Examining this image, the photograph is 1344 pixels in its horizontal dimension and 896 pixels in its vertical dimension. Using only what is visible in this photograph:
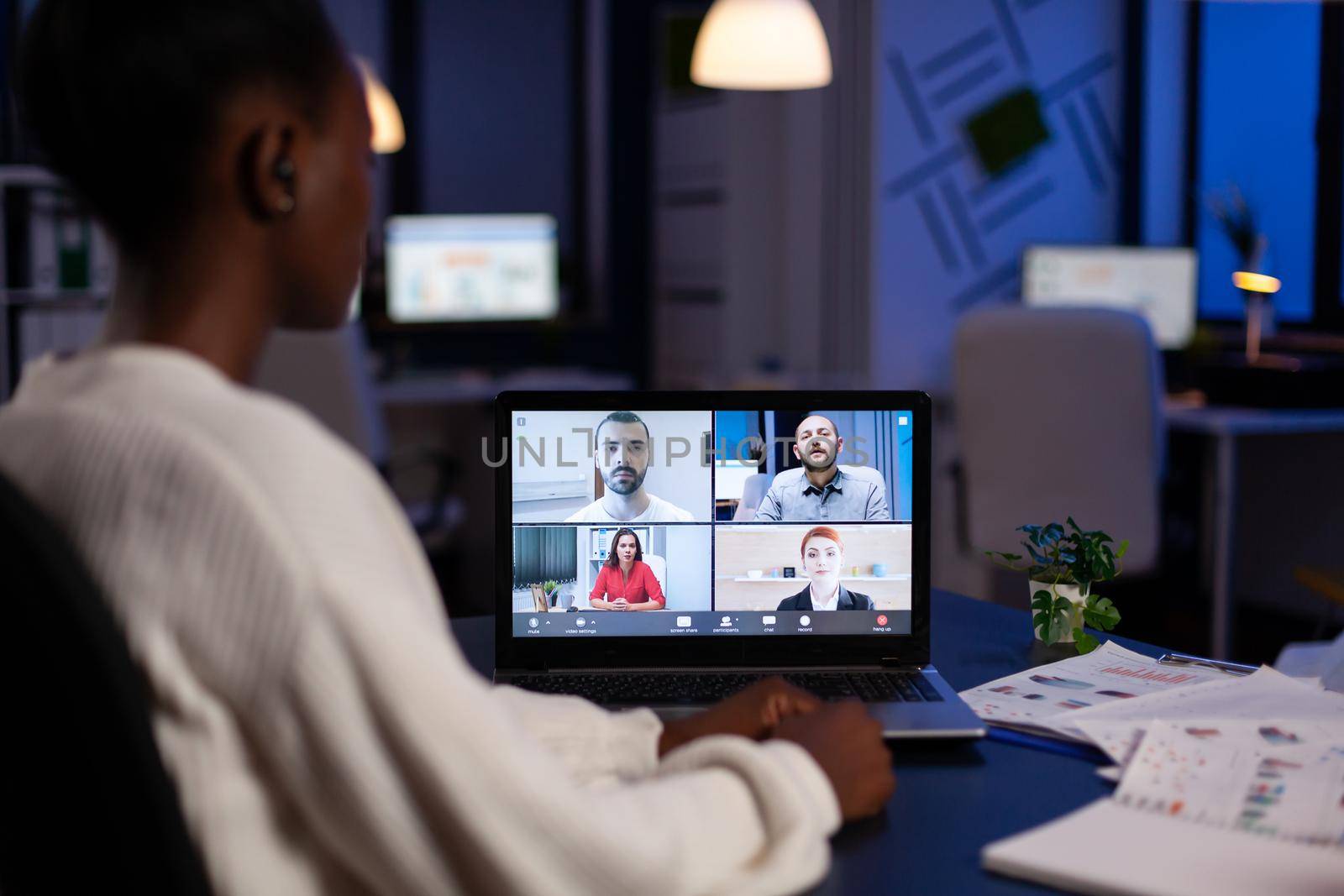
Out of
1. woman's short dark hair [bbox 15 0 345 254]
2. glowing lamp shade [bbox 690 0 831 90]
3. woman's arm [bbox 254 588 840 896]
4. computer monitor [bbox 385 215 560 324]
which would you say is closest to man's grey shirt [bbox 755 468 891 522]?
woman's arm [bbox 254 588 840 896]

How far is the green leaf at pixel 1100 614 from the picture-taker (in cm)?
144

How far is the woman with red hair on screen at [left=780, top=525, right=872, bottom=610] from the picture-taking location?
1.33 metres

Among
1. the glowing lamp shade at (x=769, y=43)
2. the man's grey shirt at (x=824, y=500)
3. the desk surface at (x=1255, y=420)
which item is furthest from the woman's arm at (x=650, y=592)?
the desk surface at (x=1255, y=420)

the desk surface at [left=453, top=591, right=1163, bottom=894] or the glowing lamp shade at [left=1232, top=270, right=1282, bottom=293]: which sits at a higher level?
the glowing lamp shade at [left=1232, top=270, right=1282, bottom=293]

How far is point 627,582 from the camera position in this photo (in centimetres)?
134

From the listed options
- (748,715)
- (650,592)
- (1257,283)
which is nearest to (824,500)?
(650,592)

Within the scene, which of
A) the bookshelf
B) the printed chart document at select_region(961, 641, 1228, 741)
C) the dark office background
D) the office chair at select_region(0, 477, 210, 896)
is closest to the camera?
the office chair at select_region(0, 477, 210, 896)

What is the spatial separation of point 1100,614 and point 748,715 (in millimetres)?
530

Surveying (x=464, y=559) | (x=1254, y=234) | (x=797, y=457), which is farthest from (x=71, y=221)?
(x=797, y=457)

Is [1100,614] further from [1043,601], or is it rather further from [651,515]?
[651,515]

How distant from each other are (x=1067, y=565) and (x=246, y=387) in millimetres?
971

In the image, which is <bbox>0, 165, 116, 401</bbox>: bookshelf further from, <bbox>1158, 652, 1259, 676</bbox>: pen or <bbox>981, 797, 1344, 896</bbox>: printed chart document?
<bbox>981, 797, 1344, 896</bbox>: printed chart document

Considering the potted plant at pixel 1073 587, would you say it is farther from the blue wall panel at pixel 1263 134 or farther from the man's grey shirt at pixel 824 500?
the blue wall panel at pixel 1263 134

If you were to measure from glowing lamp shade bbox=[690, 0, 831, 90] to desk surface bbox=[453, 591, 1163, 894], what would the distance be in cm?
260
